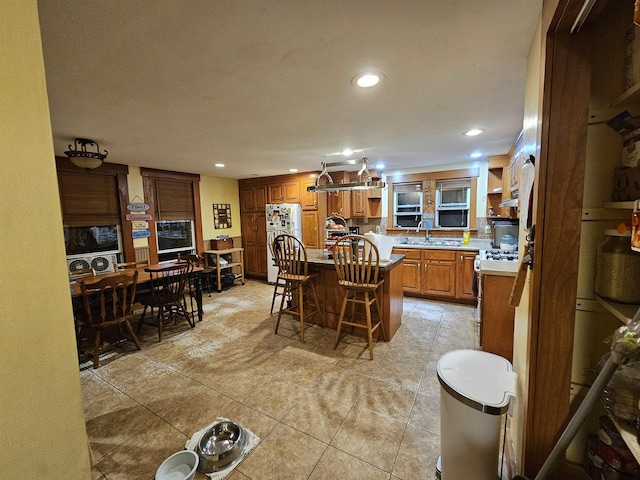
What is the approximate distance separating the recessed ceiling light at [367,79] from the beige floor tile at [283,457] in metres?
2.25

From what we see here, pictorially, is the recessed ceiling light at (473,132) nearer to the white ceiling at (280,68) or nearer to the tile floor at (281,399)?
the white ceiling at (280,68)

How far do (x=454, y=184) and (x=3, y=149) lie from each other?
16.5 feet

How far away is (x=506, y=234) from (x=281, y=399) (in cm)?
362

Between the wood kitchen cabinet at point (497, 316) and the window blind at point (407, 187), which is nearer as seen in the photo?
the wood kitchen cabinet at point (497, 316)

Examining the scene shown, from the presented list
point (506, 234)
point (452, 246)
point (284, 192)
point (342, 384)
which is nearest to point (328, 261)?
point (342, 384)

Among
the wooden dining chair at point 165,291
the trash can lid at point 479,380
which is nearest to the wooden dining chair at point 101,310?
the wooden dining chair at point 165,291

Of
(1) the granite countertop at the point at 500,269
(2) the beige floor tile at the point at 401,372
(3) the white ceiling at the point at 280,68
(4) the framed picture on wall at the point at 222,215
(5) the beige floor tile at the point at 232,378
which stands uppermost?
(3) the white ceiling at the point at 280,68

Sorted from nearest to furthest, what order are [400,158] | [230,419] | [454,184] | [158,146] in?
[230,419], [158,146], [400,158], [454,184]

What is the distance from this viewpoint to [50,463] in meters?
0.69

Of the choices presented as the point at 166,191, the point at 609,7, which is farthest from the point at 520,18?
the point at 166,191

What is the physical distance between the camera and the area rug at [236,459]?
145 centimetres

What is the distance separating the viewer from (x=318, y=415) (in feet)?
6.07

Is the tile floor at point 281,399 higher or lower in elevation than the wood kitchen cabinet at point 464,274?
lower

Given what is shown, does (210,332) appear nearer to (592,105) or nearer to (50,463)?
(50,463)
